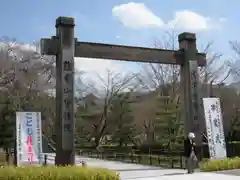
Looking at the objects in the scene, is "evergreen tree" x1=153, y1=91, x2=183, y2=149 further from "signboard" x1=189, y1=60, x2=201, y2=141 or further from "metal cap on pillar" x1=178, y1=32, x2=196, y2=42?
"metal cap on pillar" x1=178, y1=32, x2=196, y2=42

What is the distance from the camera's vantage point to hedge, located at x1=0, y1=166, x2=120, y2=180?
33.7ft

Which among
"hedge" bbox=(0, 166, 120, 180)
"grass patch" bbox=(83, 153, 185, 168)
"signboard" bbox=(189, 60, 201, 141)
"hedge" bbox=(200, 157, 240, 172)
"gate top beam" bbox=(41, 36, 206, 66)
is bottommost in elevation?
"grass patch" bbox=(83, 153, 185, 168)

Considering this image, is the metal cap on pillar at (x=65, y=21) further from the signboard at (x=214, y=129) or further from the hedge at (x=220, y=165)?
the hedge at (x=220, y=165)

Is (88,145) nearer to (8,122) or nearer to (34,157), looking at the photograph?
(8,122)

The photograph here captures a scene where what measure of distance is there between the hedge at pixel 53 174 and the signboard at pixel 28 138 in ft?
5.35

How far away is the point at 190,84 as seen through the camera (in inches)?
647

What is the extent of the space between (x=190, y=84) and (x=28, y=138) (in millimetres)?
8072

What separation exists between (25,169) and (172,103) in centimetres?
2023

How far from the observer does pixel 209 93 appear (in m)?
34.6

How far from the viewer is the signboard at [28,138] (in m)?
12.5

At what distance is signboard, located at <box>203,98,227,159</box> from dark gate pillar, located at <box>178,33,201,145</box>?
0.91 meters

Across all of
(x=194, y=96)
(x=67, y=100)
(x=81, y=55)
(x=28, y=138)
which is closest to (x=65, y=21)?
(x=81, y=55)

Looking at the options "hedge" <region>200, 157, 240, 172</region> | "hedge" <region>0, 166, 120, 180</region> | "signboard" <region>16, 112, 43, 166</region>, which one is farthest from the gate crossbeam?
"hedge" <region>0, 166, 120, 180</region>

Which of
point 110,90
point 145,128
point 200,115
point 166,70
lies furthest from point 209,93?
point 200,115
